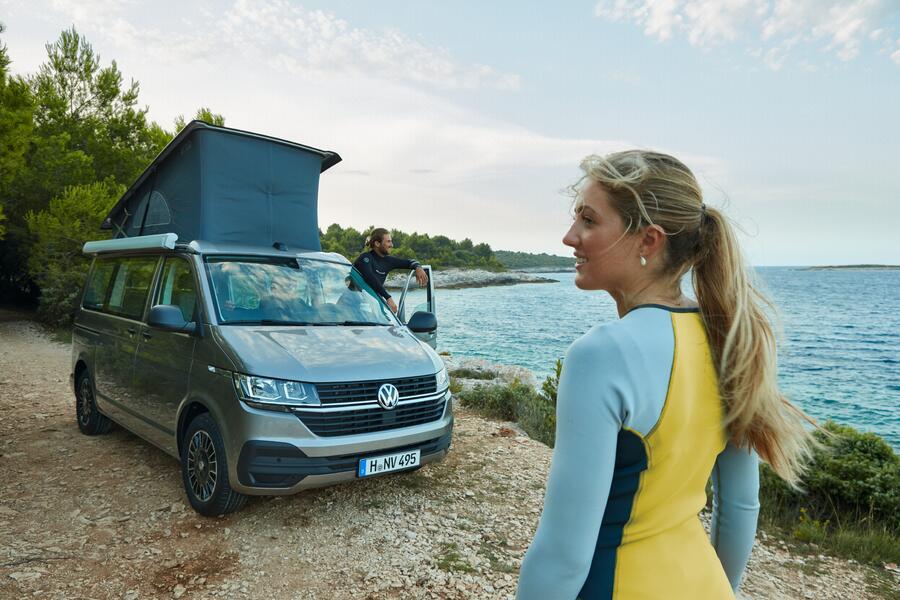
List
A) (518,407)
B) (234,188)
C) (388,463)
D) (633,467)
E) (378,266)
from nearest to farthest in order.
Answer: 1. (633,467)
2. (388,463)
3. (234,188)
4. (378,266)
5. (518,407)

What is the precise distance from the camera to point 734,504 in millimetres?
1500

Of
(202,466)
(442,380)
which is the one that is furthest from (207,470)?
(442,380)

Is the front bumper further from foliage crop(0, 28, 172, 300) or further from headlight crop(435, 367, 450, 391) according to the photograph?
foliage crop(0, 28, 172, 300)

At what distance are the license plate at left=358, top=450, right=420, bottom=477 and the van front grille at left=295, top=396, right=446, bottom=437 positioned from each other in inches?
8.0

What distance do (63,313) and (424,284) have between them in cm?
1673

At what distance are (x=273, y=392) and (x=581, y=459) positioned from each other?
3496 millimetres

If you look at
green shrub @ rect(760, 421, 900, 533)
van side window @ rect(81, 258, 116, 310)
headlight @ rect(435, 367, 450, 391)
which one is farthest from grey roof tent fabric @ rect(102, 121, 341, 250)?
green shrub @ rect(760, 421, 900, 533)

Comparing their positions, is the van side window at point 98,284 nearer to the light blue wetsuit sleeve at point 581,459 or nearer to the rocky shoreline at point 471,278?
the light blue wetsuit sleeve at point 581,459

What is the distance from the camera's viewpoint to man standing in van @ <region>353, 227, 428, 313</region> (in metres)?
7.50

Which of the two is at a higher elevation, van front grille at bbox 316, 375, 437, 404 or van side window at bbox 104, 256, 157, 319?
van side window at bbox 104, 256, 157, 319

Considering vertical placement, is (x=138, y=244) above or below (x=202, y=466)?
above

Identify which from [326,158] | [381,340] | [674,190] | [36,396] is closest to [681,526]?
[674,190]

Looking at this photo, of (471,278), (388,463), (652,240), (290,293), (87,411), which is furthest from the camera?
(471,278)

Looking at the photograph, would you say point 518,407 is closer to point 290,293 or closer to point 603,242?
point 290,293
